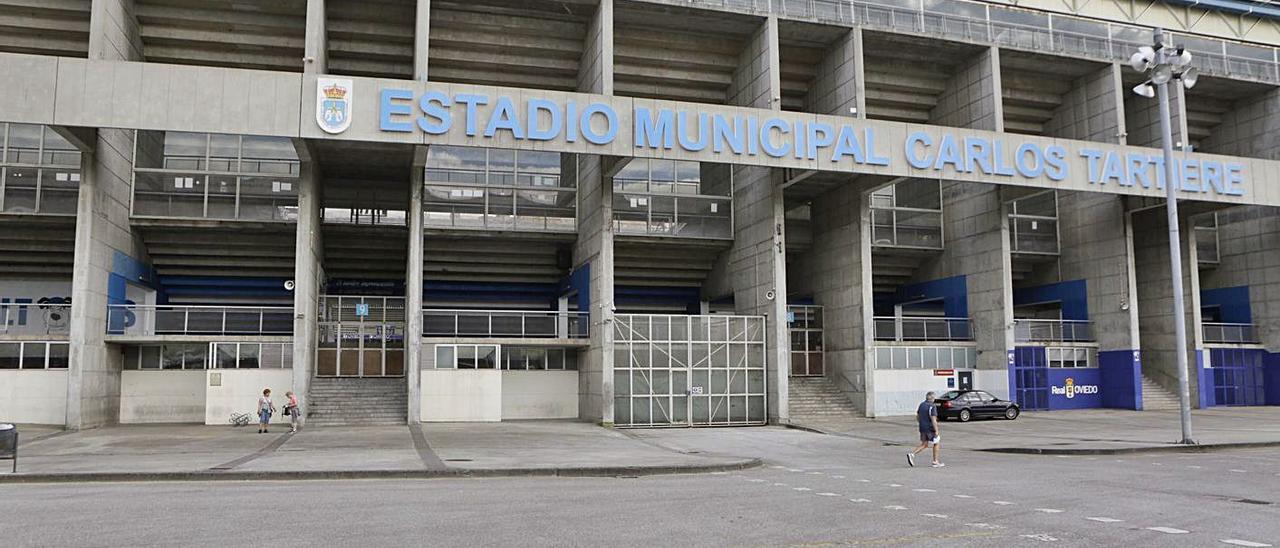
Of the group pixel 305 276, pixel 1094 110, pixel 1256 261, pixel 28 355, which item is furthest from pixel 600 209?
pixel 1256 261

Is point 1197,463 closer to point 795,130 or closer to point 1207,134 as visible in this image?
point 795,130

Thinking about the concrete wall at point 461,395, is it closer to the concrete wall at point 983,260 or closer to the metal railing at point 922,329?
the metal railing at point 922,329

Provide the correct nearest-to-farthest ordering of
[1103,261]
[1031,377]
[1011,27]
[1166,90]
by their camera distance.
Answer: [1166,90]
[1011,27]
[1031,377]
[1103,261]

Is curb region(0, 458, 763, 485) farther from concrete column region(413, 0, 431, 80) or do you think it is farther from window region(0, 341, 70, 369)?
concrete column region(413, 0, 431, 80)

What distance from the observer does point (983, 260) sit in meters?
37.5

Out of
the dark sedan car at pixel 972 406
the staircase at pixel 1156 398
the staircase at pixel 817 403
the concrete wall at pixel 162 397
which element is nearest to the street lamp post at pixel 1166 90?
the dark sedan car at pixel 972 406

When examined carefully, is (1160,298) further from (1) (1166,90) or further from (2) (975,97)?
(1) (1166,90)

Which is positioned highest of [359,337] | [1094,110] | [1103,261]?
[1094,110]

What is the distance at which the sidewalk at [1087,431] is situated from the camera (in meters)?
23.1

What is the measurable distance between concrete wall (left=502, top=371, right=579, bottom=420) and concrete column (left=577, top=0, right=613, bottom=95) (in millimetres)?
10826

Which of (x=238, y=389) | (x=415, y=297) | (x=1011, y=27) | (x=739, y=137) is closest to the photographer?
(x=739, y=137)

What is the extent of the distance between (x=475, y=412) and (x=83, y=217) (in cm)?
1375

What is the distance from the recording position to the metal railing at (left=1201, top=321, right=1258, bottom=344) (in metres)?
42.2

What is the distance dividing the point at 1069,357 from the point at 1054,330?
1.31 metres
